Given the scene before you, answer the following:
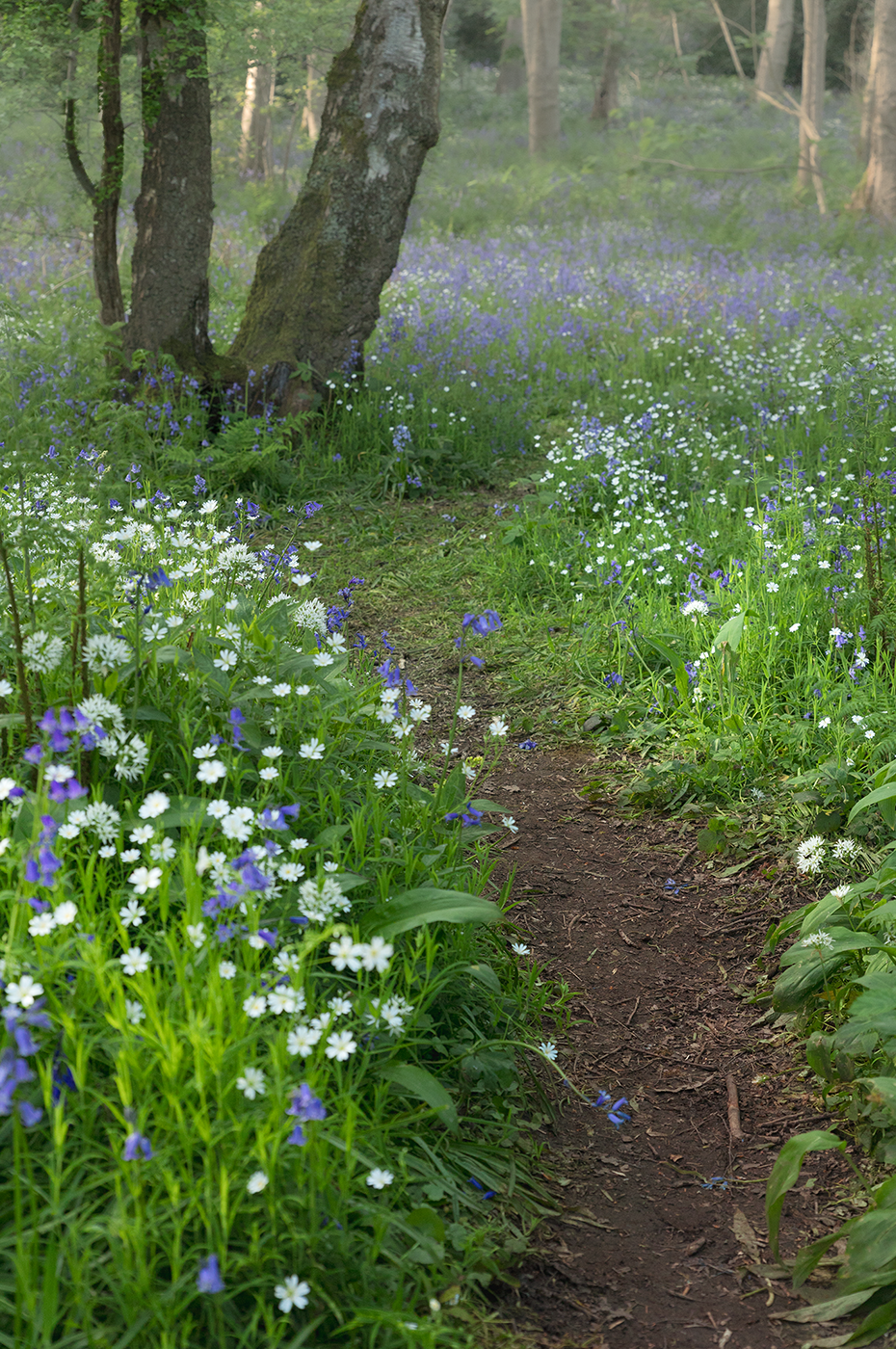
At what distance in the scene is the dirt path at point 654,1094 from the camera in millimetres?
1989

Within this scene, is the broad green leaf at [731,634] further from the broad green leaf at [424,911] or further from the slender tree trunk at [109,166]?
the slender tree trunk at [109,166]

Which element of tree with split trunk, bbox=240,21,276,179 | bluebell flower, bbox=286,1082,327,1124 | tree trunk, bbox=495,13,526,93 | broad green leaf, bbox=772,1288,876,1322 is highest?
tree trunk, bbox=495,13,526,93

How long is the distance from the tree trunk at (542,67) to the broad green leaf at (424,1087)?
63.3 feet

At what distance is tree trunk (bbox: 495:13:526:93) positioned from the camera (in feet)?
79.6

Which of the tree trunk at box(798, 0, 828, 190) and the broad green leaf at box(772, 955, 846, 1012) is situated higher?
the tree trunk at box(798, 0, 828, 190)

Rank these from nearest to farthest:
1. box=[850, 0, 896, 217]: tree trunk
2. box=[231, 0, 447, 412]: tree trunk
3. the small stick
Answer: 1. the small stick
2. box=[231, 0, 447, 412]: tree trunk
3. box=[850, 0, 896, 217]: tree trunk

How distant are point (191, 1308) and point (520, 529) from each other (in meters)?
4.47

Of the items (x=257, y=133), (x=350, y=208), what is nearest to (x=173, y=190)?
(x=350, y=208)

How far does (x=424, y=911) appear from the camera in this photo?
2.28 metres

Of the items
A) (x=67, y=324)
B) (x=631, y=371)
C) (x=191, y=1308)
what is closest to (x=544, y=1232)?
(x=191, y=1308)

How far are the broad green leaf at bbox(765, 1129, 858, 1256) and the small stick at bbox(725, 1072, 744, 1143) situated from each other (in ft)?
0.99

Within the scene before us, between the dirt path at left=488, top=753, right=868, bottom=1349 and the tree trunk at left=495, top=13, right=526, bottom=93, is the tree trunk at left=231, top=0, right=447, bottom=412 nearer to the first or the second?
the dirt path at left=488, top=753, right=868, bottom=1349

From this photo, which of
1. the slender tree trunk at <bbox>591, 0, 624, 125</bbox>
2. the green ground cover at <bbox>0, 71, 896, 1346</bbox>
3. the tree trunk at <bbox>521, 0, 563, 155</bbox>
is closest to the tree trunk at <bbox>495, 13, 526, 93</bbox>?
the slender tree trunk at <bbox>591, 0, 624, 125</bbox>

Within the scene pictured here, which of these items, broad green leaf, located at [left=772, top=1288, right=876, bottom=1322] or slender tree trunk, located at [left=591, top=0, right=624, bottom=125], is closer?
broad green leaf, located at [left=772, top=1288, right=876, bottom=1322]
